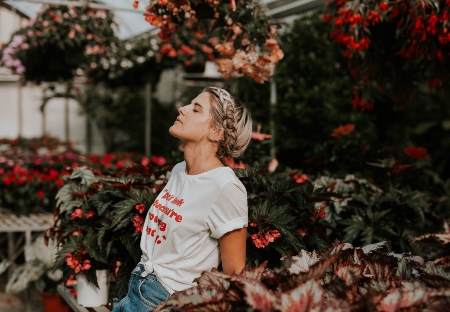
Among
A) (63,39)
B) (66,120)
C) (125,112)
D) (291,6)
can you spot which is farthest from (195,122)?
(66,120)

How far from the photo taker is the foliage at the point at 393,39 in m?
2.77

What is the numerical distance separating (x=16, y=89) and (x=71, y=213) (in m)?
8.83

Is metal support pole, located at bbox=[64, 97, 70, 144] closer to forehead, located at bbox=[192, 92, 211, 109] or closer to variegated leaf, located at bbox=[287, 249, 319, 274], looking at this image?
forehead, located at bbox=[192, 92, 211, 109]

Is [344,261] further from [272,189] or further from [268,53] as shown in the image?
[268,53]

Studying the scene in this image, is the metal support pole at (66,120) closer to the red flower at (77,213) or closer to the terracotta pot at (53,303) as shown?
the terracotta pot at (53,303)

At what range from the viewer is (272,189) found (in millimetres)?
2484

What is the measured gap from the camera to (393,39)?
3.30m

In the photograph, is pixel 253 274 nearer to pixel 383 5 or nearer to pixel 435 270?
pixel 435 270

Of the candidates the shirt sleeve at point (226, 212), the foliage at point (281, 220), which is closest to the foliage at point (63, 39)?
the foliage at point (281, 220)

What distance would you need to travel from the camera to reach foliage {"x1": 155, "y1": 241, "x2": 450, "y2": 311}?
3.86 feet

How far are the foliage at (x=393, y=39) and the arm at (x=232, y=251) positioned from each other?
1679 millimetres

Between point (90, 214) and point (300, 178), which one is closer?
point (90, 214)

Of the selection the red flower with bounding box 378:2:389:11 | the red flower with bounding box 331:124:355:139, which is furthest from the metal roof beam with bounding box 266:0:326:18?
the red flower with bounding box 378:2:389:11

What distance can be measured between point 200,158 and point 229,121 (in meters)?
0.17
